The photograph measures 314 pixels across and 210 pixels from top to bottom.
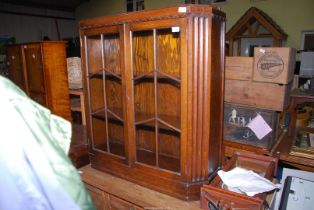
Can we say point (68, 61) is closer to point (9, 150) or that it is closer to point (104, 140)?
point (104, 140)

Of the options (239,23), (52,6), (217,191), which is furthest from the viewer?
(52,6)

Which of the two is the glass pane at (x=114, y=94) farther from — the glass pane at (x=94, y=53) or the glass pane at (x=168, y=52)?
the glass pane at (x=168, y=52)

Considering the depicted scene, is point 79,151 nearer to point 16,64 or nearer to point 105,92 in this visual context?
point 105,92

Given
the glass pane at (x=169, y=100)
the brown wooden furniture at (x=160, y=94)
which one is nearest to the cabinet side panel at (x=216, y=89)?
the brown wooden furniture at (x=160, y=94)

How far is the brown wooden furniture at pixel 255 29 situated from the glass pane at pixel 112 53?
2.57m

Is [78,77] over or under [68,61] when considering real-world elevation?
under

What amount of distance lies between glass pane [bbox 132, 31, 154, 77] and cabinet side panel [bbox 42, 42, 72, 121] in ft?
2.43

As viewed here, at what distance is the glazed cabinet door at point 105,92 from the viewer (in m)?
1.50

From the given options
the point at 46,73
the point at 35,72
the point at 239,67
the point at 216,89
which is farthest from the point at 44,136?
the point at 35,72

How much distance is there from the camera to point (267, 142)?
1651 mm

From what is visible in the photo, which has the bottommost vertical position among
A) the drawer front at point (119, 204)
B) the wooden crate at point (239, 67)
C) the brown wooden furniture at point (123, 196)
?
the drawer front at point (119, 204)

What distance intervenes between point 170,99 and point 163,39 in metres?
0.36

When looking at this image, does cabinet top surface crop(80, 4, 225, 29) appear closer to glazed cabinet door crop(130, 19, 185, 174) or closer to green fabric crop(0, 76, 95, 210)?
glazed cabinet door crop(130, 19, 185, 174)

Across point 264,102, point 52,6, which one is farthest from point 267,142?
point 52,6
